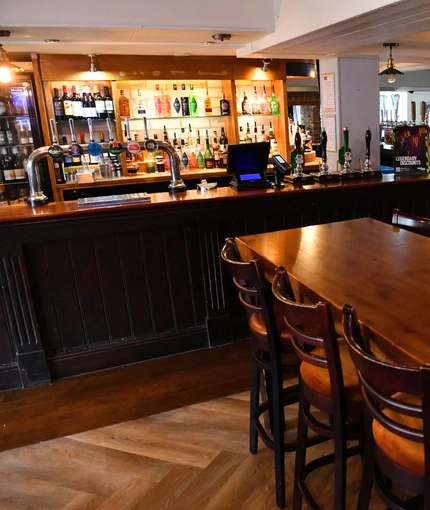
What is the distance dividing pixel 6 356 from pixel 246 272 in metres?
2.00

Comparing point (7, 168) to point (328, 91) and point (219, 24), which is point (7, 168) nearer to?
point (219, 24)

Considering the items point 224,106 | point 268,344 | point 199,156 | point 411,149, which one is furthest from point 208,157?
point 268,344

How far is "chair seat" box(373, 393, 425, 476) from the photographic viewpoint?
1198 millimetres

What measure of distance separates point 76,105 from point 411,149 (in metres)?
3.75

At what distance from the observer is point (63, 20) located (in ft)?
11.0

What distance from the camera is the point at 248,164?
349 centimetres

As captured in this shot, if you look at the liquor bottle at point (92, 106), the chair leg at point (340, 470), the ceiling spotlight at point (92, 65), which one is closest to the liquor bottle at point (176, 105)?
the liquor bottle at point (92, 106)

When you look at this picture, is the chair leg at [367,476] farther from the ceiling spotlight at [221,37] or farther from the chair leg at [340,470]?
the ceiling spotlight at [221,37]

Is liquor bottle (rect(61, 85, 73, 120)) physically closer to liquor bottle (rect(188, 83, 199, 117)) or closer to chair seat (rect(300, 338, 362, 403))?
liquor bottle (rect(188, 83, 199, 117))

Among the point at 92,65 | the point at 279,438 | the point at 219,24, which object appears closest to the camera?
the point at 279,438

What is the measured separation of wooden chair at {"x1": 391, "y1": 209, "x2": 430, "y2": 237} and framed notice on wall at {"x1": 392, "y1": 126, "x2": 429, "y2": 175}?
1.44 m

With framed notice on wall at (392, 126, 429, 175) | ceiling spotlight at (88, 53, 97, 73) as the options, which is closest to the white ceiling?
ceiling spotlight at (88, 53, 97, 73)

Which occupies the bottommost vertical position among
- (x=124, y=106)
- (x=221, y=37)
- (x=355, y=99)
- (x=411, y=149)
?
(x=411, y=149)

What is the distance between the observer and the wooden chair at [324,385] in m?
1.39
